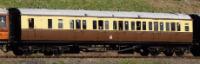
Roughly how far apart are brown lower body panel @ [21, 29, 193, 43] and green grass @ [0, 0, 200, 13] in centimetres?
1653

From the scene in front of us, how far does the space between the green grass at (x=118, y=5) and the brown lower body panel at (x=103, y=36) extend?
1653 cm

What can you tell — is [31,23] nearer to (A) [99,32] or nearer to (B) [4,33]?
(B) [4,33]

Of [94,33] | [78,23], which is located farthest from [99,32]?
[78,23]

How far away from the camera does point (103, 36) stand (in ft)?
130

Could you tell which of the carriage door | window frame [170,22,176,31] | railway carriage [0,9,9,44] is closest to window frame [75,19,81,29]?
the carriage door

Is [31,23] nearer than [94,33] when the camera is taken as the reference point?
Yes

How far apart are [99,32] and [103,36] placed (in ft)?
1.36

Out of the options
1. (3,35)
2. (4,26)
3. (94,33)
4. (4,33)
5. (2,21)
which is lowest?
(94,33)

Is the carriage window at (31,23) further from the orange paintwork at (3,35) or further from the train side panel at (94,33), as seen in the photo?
the orange paintwork at (3,35)

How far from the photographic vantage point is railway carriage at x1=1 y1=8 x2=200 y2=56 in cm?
3756

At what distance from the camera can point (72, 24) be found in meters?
38.8

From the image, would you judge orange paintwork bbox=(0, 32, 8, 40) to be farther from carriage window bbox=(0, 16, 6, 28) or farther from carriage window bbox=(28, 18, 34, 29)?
carriage window bbox=(28, 18, 34, 29)

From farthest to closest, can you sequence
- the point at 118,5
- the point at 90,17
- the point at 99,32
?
1. the point at 118,5
2. the point at 99,32
3. the point at 90,17

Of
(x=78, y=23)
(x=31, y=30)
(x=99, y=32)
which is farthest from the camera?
(x=99, y=32)
